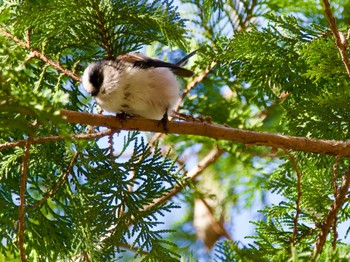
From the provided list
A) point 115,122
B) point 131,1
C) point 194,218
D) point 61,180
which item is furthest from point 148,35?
point 194,218

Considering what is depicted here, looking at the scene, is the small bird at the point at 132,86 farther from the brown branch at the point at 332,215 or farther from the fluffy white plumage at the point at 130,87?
the brown branch at the point at 332,215

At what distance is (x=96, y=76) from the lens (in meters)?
2.25

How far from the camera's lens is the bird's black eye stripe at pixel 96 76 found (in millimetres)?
2216

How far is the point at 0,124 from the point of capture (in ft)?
4.43

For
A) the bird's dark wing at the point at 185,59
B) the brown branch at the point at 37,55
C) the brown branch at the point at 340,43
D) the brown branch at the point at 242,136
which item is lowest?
the brown branch at the point at 242,136

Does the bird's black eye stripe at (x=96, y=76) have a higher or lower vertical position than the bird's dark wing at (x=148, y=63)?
lower

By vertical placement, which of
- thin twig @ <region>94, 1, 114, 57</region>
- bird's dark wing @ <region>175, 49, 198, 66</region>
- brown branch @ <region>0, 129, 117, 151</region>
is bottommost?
brown branch @ <region>0, 129, 117, 151</region>

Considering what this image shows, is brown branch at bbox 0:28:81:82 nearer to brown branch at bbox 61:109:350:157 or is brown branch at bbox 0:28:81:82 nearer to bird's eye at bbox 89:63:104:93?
bird's eye at bbox 89:63:104:93

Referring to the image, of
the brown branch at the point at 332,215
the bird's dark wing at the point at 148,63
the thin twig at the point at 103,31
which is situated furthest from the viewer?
the bird's dark wing at the point at 148,63

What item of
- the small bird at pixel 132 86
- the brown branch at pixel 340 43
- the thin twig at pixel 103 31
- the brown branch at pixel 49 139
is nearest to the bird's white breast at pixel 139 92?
the small bird at pixel 132 86

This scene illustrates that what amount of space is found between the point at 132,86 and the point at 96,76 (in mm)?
150

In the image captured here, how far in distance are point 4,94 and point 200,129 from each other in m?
0.74

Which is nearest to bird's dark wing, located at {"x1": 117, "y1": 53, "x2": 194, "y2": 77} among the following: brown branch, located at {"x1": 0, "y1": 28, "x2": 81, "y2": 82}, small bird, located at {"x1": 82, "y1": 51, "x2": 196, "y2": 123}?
small bird, located at {"x1": 82, "y1": 51, "x2": 196, "y2": 123}

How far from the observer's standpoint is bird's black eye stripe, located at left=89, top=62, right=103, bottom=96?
2.22 metres
